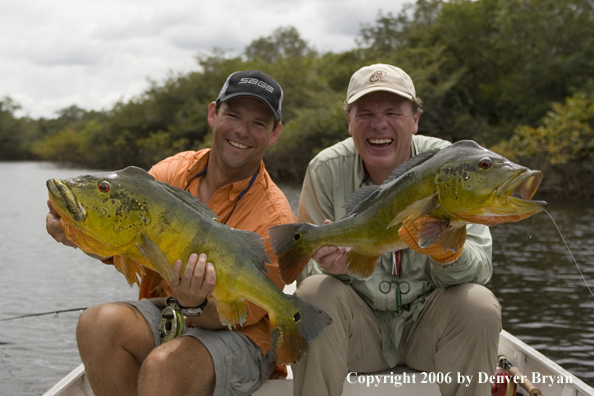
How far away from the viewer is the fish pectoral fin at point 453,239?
2.79 m

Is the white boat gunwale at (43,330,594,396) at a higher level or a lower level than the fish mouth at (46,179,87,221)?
lower

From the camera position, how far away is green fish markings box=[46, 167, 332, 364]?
107 inches

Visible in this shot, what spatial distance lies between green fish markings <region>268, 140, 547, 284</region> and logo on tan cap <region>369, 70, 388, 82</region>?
39.7 inches

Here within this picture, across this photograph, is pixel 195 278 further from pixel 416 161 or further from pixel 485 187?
pixel 485 187

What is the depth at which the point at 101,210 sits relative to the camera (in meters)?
2.72

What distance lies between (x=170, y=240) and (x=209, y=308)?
2.02 feet

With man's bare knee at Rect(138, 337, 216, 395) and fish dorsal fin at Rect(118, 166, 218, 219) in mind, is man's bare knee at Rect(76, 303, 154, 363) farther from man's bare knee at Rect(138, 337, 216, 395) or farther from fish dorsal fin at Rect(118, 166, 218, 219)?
fish dorsal fin at Rect(118, 166, 218, 219)

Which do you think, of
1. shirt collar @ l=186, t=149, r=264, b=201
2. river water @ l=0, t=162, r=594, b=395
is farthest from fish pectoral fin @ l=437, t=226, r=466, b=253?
river water @ l=0, t=162, r=594, b=395

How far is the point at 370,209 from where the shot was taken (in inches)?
124

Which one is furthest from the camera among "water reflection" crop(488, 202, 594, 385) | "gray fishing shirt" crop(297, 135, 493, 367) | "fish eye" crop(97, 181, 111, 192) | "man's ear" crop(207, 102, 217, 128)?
"water reflection" crop(488, 202, 594, 385)

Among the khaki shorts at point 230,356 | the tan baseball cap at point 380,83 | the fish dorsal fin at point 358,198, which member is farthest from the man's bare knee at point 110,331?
the tan baseball cap at point 380,83

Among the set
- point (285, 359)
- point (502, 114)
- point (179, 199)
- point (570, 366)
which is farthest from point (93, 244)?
point (502, 114)

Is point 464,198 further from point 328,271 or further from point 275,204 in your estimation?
point 275,204

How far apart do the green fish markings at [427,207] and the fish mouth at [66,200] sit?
1.08 metres
